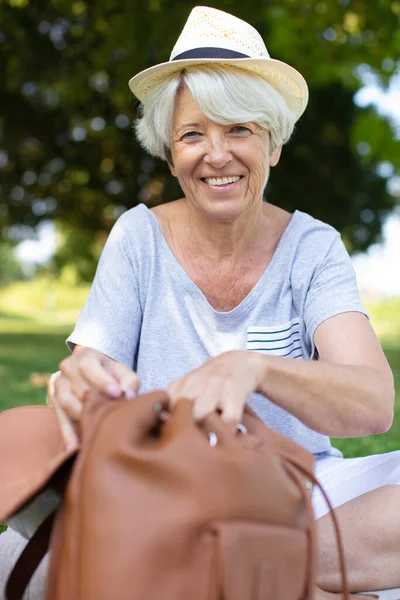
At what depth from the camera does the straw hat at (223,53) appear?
88.7 inches

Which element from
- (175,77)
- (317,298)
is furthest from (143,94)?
(317,298)

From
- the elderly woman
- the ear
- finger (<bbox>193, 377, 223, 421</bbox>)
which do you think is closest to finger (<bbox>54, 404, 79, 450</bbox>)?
finger (<bbox>193, 377, 223, 421</bbox>)

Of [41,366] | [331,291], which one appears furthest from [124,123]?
[331,291]

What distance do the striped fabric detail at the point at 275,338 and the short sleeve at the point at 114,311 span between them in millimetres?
339

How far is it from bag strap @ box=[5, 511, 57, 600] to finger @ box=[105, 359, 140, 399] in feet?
0.98

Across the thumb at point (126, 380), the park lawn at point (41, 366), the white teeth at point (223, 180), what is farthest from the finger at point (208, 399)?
the park lawn at point (41, 366)

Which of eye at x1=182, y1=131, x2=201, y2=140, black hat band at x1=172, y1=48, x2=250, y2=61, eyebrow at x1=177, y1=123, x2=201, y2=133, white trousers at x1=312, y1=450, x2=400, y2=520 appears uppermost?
black hat band at x1=172, y1=48, x2=250, y2=61

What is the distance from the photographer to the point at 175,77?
2348mm

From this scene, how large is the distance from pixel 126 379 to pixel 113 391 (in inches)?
2.2

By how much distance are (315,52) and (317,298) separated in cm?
508

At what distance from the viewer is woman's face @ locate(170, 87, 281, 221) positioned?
91.6 inches

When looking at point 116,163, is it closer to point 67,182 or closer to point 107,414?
point 67,182

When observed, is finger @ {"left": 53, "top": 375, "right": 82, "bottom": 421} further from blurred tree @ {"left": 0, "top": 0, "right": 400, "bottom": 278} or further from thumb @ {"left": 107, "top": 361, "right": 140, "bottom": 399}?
blurred tree @ {"left": 0, "top": 0, "right": 400, "bottom": 278}

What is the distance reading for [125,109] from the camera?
13703mm
